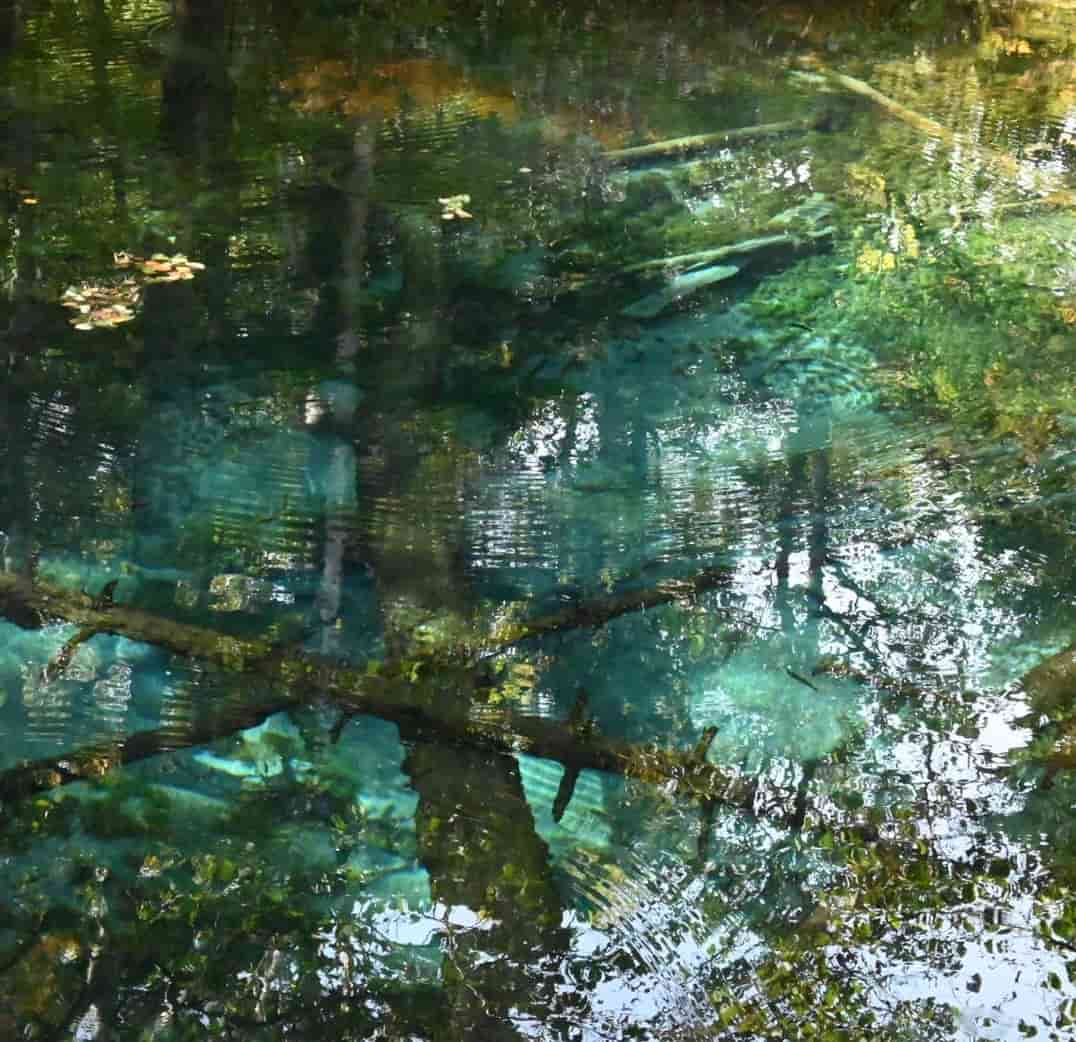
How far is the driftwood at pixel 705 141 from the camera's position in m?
7.10

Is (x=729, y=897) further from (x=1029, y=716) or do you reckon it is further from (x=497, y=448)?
(x=497, y=448)

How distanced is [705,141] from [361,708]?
4990 millimetres

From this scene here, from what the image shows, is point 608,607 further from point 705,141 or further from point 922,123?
point 922,123

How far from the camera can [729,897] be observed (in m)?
2.84

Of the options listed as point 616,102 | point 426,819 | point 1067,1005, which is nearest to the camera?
point 1067,1005

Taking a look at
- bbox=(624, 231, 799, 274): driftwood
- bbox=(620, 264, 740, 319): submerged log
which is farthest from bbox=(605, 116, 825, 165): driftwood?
bbox=(620, 264, 740, 319): submerged log


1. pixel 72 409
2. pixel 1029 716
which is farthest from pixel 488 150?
pixel 1029 716

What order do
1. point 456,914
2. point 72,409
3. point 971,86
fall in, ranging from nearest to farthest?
1. point 456,914
2. point 72,409
3. point 971,86

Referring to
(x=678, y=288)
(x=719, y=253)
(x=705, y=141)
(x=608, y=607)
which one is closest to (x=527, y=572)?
(x=608, y=607)

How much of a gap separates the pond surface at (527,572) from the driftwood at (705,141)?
0.12 ft

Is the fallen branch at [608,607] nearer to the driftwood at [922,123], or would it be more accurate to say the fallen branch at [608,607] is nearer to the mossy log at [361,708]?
the mossy log at [361,708]

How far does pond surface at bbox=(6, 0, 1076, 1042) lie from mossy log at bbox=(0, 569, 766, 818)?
0.01 meters

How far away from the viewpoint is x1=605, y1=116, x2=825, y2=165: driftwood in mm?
7102

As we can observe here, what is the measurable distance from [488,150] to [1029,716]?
4690 millimetres
